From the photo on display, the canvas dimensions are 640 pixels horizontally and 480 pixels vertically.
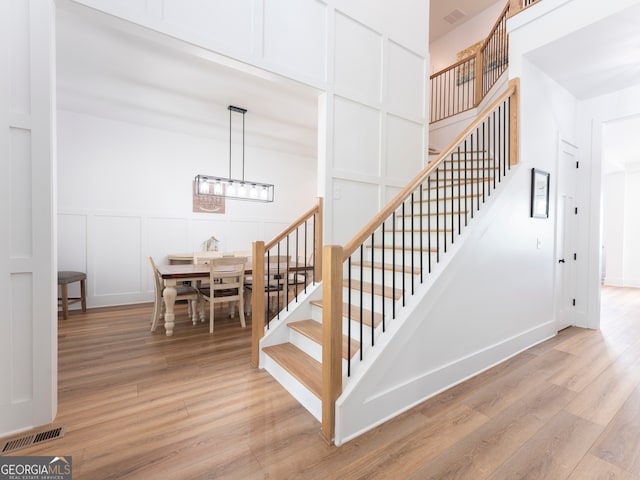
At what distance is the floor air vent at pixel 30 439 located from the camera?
5.40 ft

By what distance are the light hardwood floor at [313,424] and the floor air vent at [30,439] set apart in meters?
0.05

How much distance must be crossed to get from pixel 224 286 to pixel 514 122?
3.85 metres

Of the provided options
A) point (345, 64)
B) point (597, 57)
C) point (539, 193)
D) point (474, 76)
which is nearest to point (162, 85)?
point (345, 64)

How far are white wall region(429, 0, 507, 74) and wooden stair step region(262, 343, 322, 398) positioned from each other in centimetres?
746

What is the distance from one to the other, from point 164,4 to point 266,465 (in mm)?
3306

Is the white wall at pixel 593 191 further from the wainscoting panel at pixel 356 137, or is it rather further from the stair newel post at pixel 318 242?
the stair newel post at pixel 318 242

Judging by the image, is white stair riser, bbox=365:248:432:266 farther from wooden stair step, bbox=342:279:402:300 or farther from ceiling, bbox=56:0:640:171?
ceiling, bbox=56:0:640:171

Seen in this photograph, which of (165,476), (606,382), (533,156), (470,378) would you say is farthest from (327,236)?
(606,382)

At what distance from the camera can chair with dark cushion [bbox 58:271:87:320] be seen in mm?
3822

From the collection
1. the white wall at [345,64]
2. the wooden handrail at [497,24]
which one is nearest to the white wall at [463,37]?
the wooden handrail at [497,24]

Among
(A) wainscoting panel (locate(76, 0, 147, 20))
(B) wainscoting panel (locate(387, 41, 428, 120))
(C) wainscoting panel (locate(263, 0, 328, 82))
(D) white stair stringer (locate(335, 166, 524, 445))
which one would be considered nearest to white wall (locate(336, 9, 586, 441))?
(D) white stair stringer (locate(335, 166, 524, 445))

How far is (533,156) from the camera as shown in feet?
10.3

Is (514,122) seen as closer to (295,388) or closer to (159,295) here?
(295,388)

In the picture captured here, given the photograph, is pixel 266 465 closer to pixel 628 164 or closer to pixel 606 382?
pixel 606 382
